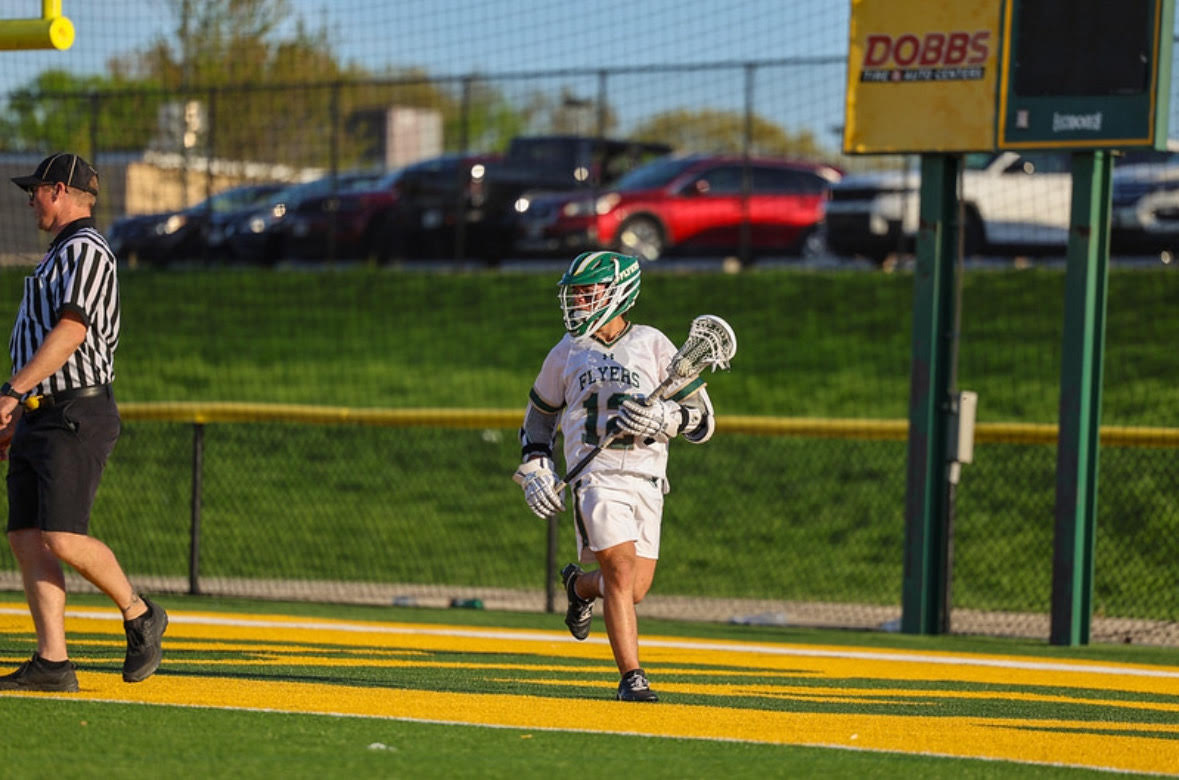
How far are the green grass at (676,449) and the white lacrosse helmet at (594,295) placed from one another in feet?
23.0

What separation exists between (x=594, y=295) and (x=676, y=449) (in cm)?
947

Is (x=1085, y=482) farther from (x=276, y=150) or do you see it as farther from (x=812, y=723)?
(x=276, y=150)

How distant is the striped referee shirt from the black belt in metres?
0.02

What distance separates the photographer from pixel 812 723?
21.2 ft

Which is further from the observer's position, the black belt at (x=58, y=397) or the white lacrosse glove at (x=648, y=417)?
the white lacrosse glove at (x=648, y=417)

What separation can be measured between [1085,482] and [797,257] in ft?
Result: 40.8

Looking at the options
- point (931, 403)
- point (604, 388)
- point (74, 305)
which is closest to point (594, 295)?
point (604, 388)

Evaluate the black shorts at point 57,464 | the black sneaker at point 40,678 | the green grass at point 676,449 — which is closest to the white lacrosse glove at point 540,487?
the black shorts at point 57,464

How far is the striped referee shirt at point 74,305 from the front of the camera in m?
6.37

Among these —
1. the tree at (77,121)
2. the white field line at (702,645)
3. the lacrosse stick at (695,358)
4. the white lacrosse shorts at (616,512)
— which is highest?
the tree at (77,121)

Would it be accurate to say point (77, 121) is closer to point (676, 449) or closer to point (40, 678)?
point (676, 449)

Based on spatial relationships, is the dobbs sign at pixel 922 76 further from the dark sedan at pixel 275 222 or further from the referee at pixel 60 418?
the dark sedan at pixel 275 222

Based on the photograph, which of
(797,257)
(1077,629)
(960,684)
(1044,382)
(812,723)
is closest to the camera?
(812,723)

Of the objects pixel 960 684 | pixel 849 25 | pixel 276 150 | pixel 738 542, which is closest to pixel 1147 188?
pixel 738 542
